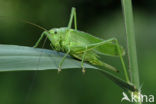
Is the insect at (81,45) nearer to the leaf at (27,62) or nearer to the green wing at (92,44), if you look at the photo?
the green wing at (92,44)

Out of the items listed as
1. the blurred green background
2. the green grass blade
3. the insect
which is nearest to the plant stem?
the green grass blade

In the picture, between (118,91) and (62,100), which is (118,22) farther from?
(62,100)

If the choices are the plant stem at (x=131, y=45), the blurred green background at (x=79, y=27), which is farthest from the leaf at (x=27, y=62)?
the blurred green background at (x=79, y=27)

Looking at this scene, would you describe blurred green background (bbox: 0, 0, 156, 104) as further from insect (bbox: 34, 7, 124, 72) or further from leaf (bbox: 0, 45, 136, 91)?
leaf (bbox: 0, 45, 136, 91)

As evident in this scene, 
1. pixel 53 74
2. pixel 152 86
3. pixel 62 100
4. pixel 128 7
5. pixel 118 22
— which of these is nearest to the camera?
pixel 128 7

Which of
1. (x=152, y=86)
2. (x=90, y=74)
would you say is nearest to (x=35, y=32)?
(x=90, y=74)

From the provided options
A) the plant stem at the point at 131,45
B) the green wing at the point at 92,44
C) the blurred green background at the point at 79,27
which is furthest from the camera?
the blurred green background at the point at 79,27

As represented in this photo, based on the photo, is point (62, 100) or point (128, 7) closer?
point (128, 7)
